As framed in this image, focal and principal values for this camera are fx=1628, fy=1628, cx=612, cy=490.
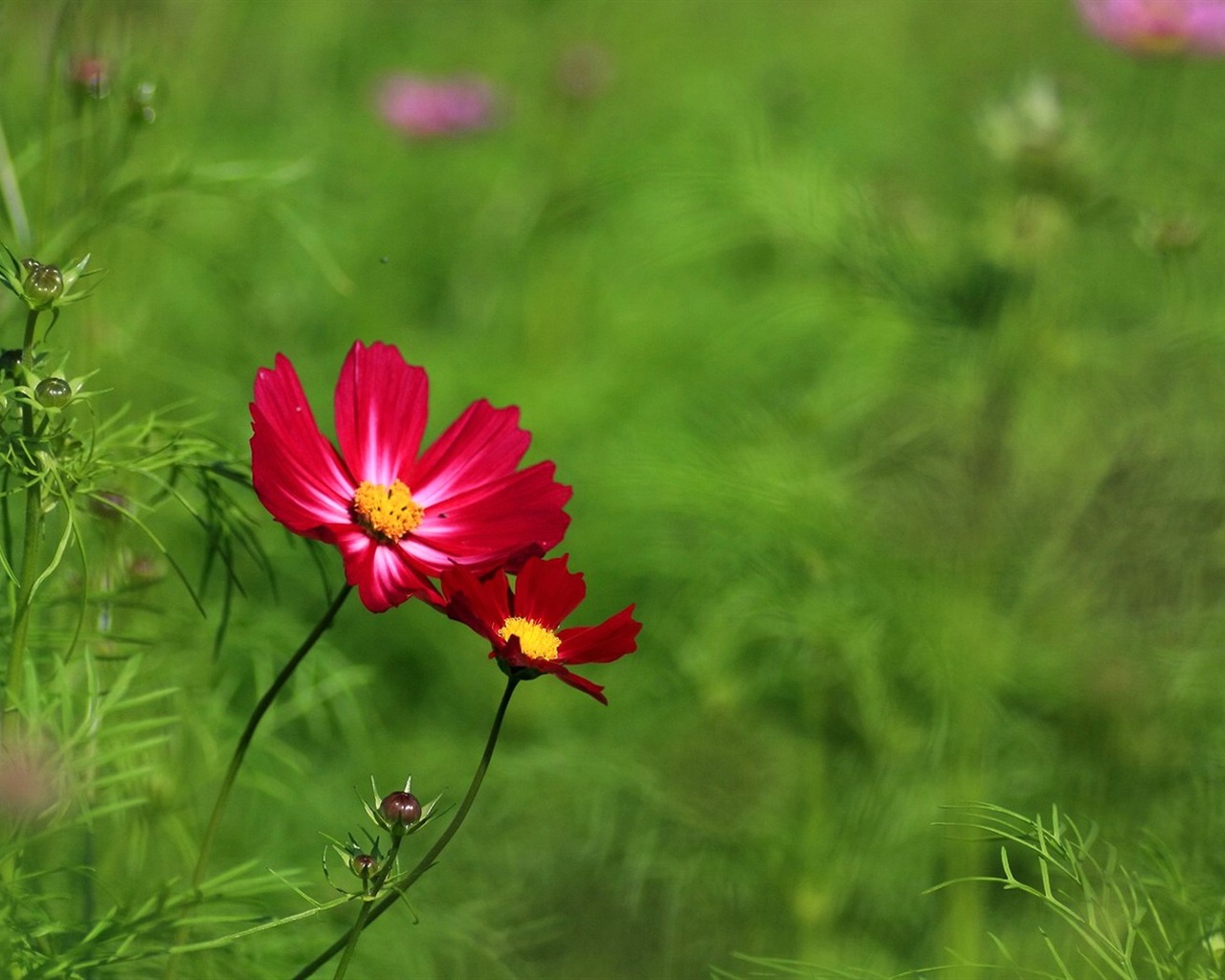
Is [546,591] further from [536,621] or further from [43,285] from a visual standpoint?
[43,285]

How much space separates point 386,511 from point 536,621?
0.10 meters

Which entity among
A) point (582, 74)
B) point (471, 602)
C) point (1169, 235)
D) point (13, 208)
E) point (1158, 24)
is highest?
point (582, 74)

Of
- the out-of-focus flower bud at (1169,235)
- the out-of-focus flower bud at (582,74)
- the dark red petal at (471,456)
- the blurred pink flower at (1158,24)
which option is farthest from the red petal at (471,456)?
the out-of-focus flower bud at (582,74)

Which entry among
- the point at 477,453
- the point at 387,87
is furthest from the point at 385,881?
the point at 387,87

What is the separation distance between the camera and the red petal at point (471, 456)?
0.83 m

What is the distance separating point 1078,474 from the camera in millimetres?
1496

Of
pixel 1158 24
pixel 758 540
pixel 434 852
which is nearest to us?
pixel 434 852

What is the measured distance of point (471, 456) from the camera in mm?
836

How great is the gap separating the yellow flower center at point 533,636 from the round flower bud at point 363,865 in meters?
0.11

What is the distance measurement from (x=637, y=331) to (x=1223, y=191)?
0.82m

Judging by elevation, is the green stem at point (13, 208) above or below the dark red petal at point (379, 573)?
above

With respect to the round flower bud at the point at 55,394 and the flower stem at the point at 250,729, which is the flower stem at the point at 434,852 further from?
the round flower bud at the point at 55,394

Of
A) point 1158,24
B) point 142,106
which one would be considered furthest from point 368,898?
point 1158,24

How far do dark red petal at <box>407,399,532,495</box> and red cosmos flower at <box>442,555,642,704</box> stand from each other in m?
0.09
